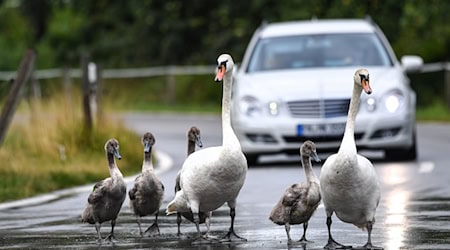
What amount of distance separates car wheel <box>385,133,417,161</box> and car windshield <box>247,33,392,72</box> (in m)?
1.37

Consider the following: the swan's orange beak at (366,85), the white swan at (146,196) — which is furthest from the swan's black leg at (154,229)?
the swan's orange beak at (366,85)

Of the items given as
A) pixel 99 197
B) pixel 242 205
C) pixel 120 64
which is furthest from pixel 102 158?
pixel 120 64

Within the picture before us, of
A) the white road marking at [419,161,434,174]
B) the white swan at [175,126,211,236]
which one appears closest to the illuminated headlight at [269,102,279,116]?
the white road marking at [419,161,434,174]

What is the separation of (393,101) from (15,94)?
4.95 m

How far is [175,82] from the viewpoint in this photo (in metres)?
46.3

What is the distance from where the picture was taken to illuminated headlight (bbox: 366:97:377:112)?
67.9 ft

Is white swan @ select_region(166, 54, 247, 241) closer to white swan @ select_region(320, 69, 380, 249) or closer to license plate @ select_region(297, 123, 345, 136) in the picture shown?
white swan @ select_region(320, 69, 380, 249)

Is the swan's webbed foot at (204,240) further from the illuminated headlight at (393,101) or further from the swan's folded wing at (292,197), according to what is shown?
the illuminated headlight at (393,101)

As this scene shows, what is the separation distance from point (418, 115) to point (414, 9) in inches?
273

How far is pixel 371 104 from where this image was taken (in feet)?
67.9

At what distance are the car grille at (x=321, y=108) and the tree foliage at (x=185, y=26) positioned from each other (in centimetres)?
1627

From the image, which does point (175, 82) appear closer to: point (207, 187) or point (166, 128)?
point (166, 128)

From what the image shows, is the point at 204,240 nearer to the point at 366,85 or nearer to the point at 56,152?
the point at 366,85

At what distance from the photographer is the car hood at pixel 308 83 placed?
20.7m
